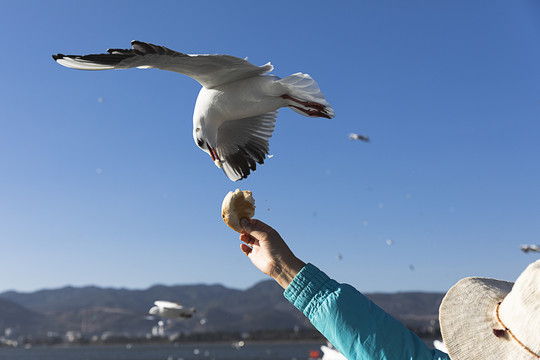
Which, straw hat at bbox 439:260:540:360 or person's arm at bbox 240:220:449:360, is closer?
straw hat at bbox 439:260:540:360

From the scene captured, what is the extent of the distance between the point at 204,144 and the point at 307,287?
1157 mm

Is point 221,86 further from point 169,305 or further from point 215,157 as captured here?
point 169,305

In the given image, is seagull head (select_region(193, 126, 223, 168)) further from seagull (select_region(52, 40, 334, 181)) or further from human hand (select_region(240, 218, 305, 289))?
human hand (select_region(240, 218, 305, 289))

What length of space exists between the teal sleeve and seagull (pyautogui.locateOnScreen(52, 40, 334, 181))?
1109 mm

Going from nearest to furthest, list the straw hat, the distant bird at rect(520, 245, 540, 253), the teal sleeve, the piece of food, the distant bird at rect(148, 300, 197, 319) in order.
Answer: the straw hat
the teal sleeve
the piece of food
the distant bird at rect(148, 300, 197, 319)
the distant bird at rect(520, 245, 540, 253)

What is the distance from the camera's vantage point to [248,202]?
2.07 metres

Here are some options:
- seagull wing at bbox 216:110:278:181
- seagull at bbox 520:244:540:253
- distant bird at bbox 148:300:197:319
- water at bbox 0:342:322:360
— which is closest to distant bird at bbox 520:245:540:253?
seagull at bbox 520:244:540:253

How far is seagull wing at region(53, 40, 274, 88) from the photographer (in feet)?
8.12

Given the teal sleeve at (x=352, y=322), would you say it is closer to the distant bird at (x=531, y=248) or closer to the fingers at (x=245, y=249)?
the fingers at (x=245, y=249)

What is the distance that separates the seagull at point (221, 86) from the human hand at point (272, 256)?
2.71 feet

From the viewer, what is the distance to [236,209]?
79.1 inches

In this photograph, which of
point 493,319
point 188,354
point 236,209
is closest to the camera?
point 493,319

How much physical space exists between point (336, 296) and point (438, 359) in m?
0.34

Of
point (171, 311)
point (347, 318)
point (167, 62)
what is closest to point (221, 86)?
point (167, 62)
